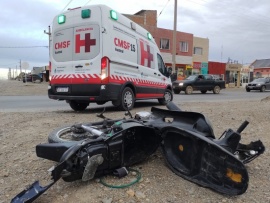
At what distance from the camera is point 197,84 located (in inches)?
1024

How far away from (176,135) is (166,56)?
38.9 meters

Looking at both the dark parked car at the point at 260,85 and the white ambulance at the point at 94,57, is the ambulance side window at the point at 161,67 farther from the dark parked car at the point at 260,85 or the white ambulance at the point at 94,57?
the dark parked car at the point at 260,85

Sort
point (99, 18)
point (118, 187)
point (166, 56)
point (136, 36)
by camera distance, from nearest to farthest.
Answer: point (118, 187), point (99, 18), point (136, 36), point (166, 56)

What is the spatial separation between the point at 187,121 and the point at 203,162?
2.19 feet

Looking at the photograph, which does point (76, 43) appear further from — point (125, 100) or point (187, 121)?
point (187, 121)

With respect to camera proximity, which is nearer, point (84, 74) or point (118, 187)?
point (118, 187)

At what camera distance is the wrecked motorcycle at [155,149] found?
2943mm

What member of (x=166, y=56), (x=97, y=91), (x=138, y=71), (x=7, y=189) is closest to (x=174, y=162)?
(x=7, y=189)

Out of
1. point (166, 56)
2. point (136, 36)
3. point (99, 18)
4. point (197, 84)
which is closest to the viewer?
point (99, 18)

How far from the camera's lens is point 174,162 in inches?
140

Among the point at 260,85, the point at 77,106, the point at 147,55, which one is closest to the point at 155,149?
the point at 77,106

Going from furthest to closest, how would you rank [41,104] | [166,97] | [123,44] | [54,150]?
[41,104] → [166,97] → [123,44] → [54,150]

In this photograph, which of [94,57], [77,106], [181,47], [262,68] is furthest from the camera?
[262,68]

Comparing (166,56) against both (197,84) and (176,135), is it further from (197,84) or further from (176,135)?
(176,135)
